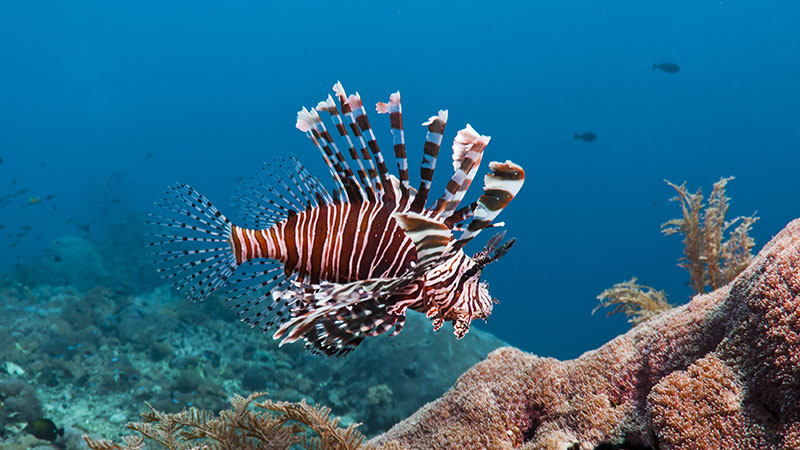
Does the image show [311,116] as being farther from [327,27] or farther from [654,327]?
[327,27]

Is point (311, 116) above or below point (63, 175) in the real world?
below

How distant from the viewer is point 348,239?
6.96 feet

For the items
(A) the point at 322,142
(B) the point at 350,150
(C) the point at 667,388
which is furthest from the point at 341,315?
(C) the point at 667,388

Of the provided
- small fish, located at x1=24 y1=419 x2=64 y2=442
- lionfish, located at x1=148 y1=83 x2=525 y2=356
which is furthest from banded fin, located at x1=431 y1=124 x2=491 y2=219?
Answer: small fish, located at x1=24 y1=419 x2=64 y2=442

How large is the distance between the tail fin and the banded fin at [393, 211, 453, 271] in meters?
1.34

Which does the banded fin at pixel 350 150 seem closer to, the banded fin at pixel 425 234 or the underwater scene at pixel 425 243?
the underwater scene at pixel 425 243

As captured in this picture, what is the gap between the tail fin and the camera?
2561mm

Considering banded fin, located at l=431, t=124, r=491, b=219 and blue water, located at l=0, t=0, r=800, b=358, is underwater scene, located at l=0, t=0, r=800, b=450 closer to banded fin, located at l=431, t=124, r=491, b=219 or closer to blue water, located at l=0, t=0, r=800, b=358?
banded fin, located at l=431, t=124, r=491, b=219

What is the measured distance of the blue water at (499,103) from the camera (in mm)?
54375

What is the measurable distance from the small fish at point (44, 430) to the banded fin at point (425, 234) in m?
6.52

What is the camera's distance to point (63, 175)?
74375mm

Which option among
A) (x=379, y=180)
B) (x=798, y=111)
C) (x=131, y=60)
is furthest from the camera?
(x=131, y=60)

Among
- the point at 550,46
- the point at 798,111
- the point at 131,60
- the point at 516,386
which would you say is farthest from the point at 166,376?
the point at 131,60

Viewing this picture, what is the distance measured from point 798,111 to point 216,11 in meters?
85.7
